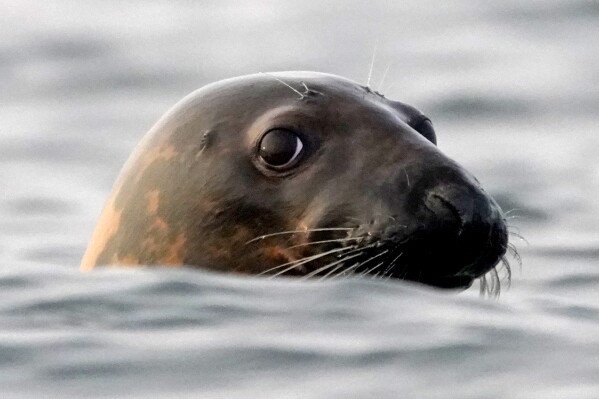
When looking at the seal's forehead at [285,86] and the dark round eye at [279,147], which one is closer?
the dark round eye at [279,147]

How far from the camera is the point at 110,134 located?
47.3 ft

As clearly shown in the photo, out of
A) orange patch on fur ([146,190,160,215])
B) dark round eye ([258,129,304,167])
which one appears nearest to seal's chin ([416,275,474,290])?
dark round eye ([258,129,304,167])

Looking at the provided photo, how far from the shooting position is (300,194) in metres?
7.45

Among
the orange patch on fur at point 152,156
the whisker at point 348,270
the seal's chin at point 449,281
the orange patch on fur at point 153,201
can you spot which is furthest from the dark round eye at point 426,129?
the orange patch on fur at point 153,201

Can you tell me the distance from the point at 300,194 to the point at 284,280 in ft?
1.26

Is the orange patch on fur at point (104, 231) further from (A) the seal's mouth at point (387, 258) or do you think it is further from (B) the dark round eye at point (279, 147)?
(A) the seal's mouth at point (387, 258)

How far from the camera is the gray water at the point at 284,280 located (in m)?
6.09

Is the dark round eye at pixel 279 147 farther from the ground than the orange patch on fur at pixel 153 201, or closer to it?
farther from the ground

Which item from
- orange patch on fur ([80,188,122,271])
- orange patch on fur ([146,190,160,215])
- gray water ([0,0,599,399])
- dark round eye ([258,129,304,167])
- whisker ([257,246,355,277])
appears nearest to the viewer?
gray water ([0,0,599,399])

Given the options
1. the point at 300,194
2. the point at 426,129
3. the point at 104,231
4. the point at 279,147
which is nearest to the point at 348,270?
the point at 300,194

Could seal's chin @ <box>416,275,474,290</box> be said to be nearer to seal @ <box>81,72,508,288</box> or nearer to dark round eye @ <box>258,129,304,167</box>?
seal @ <box>81,72,508,288</box>

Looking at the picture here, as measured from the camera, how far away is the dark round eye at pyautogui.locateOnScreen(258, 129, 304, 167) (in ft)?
24.7

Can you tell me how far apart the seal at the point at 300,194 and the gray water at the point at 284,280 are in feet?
0.48

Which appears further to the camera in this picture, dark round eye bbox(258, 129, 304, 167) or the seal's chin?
dark round eye bbox(258, 129, 304, 167)
